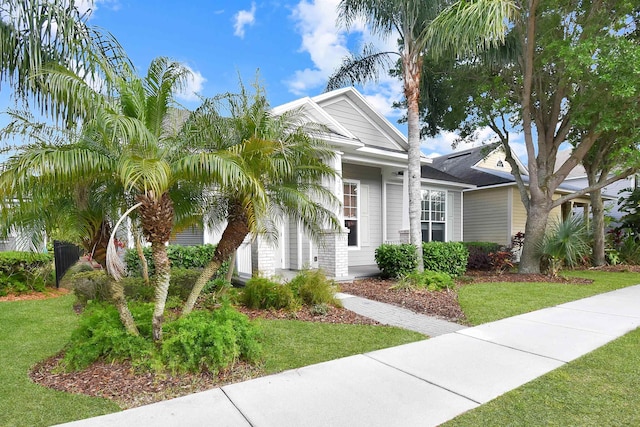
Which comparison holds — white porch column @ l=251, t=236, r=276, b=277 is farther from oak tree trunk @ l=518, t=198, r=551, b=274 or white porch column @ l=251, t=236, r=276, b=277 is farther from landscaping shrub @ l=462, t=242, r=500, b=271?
oak tree trunk @ l=518, t=198, r=551, b=274

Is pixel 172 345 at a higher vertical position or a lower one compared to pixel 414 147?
lower

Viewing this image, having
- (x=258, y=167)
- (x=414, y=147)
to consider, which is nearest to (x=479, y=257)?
(x=414, y=147)

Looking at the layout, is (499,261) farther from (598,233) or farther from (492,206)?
(492,206)

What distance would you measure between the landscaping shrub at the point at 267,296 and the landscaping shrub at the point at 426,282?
299cm

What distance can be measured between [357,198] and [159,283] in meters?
8.94

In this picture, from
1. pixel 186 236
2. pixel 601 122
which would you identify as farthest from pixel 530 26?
pixel 186 236

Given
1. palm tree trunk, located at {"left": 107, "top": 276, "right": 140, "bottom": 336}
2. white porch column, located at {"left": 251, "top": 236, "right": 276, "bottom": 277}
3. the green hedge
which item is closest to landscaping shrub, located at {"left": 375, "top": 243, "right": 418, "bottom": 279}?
white porch column, located at {"left": 251, "top": 236, "right": 276, "bottom": 277}

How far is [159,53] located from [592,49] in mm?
10182

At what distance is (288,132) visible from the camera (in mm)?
6379

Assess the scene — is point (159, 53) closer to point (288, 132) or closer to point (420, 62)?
point (288, 132)

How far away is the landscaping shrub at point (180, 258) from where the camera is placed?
27.2 feet

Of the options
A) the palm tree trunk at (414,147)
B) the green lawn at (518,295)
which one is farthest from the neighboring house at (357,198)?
the green lawn at (518,295)

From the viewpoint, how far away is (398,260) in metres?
9.84

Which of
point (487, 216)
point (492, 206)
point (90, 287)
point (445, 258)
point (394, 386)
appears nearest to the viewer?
point (394, 386)
